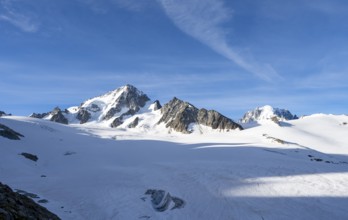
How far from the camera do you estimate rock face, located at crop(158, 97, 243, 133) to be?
126 metres

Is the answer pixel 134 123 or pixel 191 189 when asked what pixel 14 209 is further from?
pixel 134 123

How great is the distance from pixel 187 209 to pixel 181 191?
460cm

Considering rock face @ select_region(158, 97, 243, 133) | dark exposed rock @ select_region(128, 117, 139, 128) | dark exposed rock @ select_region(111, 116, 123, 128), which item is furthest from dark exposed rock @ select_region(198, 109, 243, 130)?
dark exposed rock @ select_region(111, 116, 123, 128)

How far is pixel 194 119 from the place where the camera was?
14250cm

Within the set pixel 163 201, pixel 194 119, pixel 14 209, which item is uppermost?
pixel 194 119

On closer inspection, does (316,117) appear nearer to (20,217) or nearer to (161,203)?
(161,203)

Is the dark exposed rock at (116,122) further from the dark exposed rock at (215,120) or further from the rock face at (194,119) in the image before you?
the dark exposed rock at (215,120)

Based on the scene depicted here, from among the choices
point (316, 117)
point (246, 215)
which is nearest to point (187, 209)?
point (246, 215)

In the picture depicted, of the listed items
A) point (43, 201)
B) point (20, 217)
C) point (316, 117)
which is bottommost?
point (43, 201)

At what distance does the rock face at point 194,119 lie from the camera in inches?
4944

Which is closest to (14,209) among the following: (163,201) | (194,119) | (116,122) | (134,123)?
(163,201)

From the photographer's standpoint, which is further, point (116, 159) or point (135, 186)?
point (116, 159)

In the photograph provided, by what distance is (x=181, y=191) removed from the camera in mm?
25734

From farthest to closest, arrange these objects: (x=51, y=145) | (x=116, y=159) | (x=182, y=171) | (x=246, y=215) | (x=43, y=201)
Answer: (x=51, y=145), (x=116, y=159), (x=182, y=171), (x=43, y=201), (x=246, y=215)
